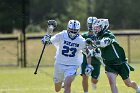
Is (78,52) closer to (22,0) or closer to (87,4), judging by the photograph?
(22,0)

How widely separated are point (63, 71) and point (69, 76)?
0.45 m

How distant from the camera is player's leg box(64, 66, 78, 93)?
43.4 ft

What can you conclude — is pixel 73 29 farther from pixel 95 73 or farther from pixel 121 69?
pixel 95 73

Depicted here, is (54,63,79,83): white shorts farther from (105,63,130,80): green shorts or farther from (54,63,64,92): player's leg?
(105,63,130,80): green shorts

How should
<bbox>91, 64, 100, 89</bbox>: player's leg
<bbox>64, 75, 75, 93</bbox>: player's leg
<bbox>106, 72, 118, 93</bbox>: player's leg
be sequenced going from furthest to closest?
<bbox>91, 64, 100, 89</bbox>: player's leg
<bbox>106, 72, 118, 93</bbox>: player's leg
<bbox>64, 75, 75, 93</bbox>: player's leg

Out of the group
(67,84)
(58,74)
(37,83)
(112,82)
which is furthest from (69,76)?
(37,83)

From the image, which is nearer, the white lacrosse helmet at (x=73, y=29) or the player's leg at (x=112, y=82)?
the player's leg at (x=112, y=82)

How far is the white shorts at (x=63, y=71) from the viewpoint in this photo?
1355cm

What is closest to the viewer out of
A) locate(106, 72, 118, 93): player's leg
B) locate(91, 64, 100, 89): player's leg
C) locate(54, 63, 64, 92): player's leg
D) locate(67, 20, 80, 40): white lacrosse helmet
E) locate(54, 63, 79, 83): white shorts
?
locate(106, 72, 118, 93): player's leg

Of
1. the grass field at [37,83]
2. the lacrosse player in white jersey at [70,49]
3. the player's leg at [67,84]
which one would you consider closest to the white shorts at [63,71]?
the lacrosse player in white jersey at [70,49]

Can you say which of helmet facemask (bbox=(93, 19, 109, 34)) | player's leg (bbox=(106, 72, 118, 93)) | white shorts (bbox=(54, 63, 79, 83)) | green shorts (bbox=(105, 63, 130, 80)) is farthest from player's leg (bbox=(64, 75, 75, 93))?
helmet facemask (bbox=(93, 19, 109, 34))

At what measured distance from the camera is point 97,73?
1677 cm

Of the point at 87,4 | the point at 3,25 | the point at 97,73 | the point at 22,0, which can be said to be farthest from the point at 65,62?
the point at 87,4

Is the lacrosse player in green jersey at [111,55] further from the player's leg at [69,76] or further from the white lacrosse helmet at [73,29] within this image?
the player's leg at [69,76]
